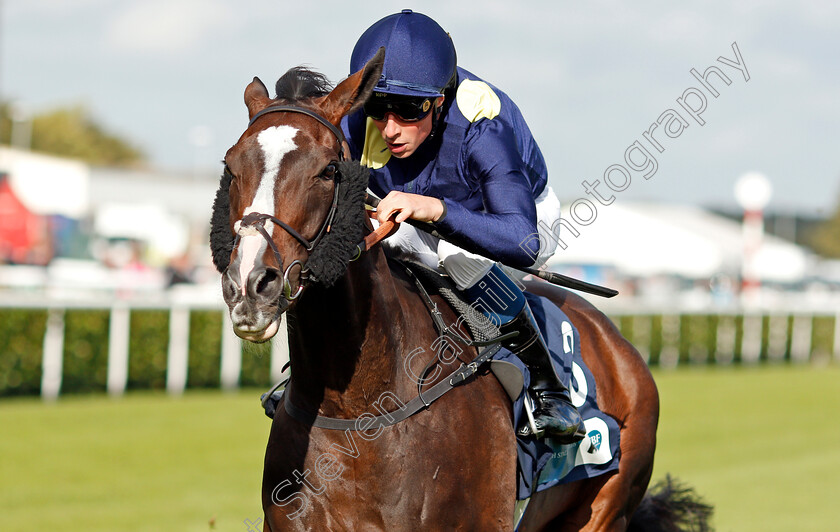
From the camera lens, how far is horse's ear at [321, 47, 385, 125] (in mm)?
2660

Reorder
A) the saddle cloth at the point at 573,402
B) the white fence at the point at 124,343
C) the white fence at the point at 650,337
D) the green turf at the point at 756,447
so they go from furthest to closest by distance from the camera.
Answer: the white fence at the point at 650,337 → the white fence at the point at 124,343 → the green turf at the point at 756,447 → the saddle cloth at the point at 573,402

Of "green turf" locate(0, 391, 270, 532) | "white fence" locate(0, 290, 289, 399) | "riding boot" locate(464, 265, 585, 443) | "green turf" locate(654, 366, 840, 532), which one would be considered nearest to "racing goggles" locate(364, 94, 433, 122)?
"riding boot" locate(464, 265, 585, 443)

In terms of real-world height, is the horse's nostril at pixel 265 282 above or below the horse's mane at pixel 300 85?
below

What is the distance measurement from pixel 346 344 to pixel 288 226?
544mm

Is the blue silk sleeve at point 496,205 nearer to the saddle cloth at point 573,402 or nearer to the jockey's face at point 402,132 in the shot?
the jockey's face at point 402,132

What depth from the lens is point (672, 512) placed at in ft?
14.9

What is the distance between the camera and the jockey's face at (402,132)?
2986 mm

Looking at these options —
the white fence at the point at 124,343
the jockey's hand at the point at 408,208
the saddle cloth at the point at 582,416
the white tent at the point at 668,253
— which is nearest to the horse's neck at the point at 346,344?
the jockey's hand at the point at 408,208

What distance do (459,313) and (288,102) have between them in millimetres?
963

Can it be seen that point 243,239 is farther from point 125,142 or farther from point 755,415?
point 125,142

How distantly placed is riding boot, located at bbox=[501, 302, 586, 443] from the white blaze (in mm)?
1173

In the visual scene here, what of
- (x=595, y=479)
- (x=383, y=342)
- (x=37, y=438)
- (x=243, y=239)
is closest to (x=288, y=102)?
(x=243, y=239)

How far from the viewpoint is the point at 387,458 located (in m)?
2.77

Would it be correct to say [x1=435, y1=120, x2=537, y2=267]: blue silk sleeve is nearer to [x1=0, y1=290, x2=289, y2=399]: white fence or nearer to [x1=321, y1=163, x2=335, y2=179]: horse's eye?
[x1=321, y1=163, x2=335, y2=179]: horse's eye
